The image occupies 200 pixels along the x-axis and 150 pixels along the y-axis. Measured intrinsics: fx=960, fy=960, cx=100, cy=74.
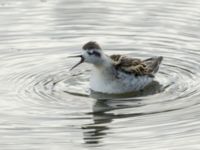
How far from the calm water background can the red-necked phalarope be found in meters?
0.30

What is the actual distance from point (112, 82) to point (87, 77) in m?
0.91

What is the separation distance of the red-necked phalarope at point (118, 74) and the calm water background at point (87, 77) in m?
0.30

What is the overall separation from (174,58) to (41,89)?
323 centimetres

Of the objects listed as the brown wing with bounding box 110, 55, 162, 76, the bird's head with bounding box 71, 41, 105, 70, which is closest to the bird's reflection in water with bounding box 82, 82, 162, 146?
the brown wing with bounding box 110, 55, 162, 76

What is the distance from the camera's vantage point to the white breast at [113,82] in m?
18.2

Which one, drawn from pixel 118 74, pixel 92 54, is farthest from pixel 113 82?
pixel 92 54

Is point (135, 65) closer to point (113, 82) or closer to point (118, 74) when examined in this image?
point (118, 74)

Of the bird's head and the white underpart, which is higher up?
the bird's head

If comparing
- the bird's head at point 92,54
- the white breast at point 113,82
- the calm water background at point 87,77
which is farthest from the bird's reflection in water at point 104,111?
the bird's head at point 92,54

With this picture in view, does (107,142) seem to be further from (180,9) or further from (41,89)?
(180,9)

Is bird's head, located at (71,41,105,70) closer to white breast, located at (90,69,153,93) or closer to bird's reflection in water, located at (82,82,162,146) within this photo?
white breast, located at (90,69,153,93)

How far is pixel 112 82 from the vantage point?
18.4m

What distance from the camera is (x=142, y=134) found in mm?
15320

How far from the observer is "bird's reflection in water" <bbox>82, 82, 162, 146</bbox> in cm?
1563
